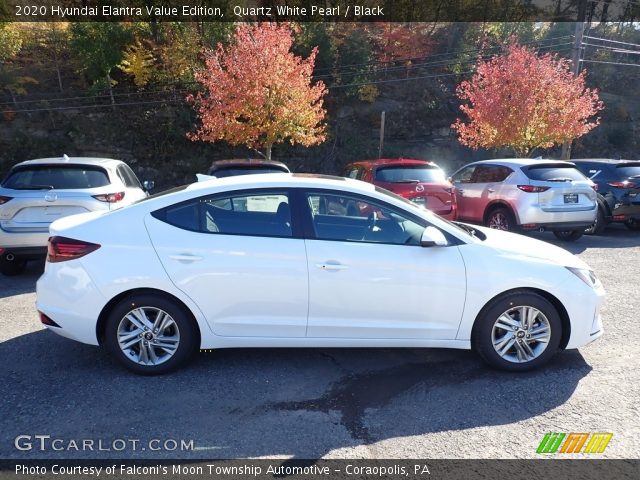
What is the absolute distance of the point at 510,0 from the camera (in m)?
32.7

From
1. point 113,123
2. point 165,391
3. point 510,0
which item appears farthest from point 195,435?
point 510,0

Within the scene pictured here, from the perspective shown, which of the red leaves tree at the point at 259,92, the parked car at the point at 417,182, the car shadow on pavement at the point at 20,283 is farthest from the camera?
the red leaves tree at the point at 259,92

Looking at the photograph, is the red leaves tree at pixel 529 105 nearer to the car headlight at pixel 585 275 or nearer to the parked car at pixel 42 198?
the car headlight at pixel 585 275

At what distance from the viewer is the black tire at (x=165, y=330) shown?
3.80 metres

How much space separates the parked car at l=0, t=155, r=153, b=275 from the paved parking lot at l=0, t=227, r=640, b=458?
224 cm

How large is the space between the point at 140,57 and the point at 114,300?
21628 mm

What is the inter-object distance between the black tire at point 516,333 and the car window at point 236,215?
A: 67.7 inches

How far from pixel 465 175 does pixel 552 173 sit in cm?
209

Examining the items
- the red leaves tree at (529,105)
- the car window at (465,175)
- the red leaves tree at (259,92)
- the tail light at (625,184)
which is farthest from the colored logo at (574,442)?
the red leaves tree at (529,105)

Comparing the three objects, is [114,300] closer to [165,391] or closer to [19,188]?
[165,391]

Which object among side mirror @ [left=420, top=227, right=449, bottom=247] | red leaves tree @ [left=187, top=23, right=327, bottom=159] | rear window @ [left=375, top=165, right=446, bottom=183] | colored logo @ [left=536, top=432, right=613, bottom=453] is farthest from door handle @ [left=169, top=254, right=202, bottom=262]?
red leaves tree @ [left=187, top=23, right=327, bottom=159]

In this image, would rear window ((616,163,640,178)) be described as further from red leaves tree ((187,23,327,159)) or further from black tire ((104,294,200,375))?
black tire ((104,294,200,375))

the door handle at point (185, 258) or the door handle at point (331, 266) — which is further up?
the door handle at point (185, 258)

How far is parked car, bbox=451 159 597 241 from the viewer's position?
888 cm
